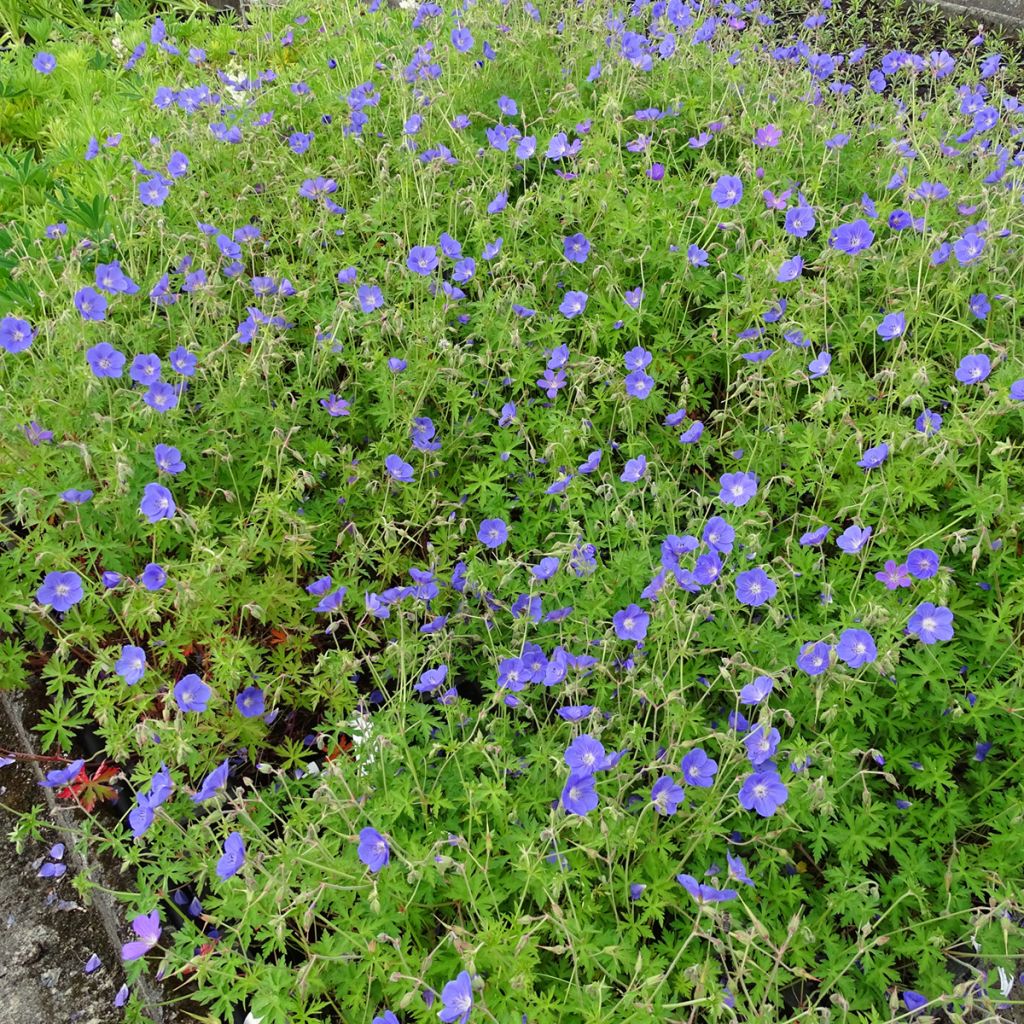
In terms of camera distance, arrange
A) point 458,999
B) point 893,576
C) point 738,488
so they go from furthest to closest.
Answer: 1. point 738,488
2. point 893,576
3. point 458,999

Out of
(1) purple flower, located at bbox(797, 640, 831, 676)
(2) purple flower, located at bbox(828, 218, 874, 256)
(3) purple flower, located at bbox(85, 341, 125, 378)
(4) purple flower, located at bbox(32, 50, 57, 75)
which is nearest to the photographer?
(1) purple flower, located at bbox(797, 640, 831, 676)

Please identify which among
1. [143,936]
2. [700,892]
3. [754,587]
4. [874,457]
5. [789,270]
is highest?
[789,270]

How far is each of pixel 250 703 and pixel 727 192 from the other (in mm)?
2616

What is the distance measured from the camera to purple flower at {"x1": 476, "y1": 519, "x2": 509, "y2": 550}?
274 cm

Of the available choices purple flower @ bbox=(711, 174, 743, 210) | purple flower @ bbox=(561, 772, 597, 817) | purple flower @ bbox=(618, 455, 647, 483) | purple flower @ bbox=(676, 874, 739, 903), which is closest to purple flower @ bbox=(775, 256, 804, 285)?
purple flower @ bbox=(711, 174, 743, 210)

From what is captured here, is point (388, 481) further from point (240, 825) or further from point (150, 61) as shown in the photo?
point (150, 61)

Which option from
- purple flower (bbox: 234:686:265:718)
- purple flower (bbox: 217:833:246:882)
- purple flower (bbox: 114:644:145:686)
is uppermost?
purple flower (bbox: 114:644:145:686)

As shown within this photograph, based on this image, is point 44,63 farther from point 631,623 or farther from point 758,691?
point 758,691

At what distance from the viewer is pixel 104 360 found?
8.81ft

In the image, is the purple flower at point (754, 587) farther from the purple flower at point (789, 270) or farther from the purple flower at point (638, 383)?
the purple flower at point (789, 270)

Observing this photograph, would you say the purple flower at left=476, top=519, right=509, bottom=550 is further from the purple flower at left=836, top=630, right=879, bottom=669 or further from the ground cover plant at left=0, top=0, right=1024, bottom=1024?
the purple flower at left=836, top=630, right=879, bottom=669

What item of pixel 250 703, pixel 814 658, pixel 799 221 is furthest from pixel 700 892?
pixel 799 221

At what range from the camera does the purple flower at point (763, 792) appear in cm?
199

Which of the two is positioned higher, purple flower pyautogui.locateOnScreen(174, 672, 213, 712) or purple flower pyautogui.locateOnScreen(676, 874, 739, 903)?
purple flower pyautogui.locateOnScreen(676, 874, 739, 903)
